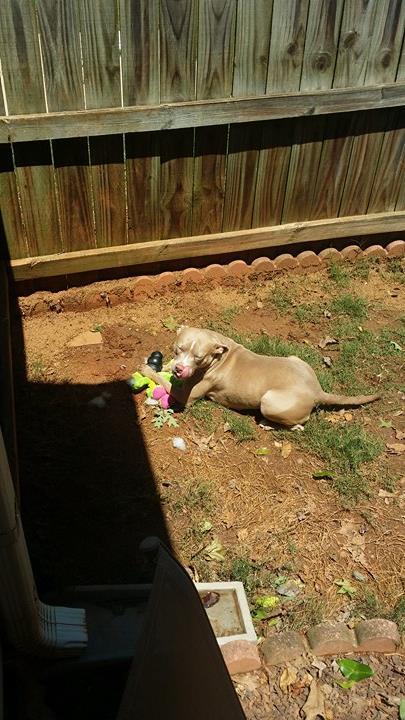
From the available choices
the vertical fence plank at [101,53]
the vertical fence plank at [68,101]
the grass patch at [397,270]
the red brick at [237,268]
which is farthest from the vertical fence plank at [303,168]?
the vertical fence plank at [68,101]

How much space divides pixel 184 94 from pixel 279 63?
33.7 inches

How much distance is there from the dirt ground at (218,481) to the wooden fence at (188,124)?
0.82 meters

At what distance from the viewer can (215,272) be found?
6074 mm

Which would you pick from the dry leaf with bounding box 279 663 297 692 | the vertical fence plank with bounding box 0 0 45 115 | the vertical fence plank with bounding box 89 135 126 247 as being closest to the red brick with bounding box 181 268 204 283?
the vertical fence plank with bounding box 89 135 126 247

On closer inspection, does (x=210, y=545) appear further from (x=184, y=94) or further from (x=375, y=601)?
(x=184, y=94)

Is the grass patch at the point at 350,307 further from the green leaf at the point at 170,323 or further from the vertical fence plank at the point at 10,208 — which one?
the vertical fence plank at the point at 10,208

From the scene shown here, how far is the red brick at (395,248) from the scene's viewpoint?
21.7 feet

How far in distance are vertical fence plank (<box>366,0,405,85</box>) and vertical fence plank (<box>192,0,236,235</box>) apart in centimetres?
132

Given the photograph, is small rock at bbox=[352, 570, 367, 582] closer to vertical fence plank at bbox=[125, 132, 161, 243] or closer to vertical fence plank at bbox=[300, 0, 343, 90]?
vertical fence plank at bbox=[125, 132, 161, 243]

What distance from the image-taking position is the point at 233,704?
156 centimetres

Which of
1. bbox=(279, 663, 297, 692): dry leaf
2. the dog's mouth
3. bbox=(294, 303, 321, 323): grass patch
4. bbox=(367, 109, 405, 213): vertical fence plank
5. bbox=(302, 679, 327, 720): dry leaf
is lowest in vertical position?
bbox=(302, 679, 327, 720): dry leaf

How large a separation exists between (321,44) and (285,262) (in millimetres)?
1991

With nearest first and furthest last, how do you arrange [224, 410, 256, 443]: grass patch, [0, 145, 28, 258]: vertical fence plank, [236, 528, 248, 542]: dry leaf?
[236, 528, 248, 542]: dry leaf, [224, 410, 256, 443]: grass patch, [0, 145, 28, 258]: vertical fence plank

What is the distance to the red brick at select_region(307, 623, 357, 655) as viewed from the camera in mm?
3285
